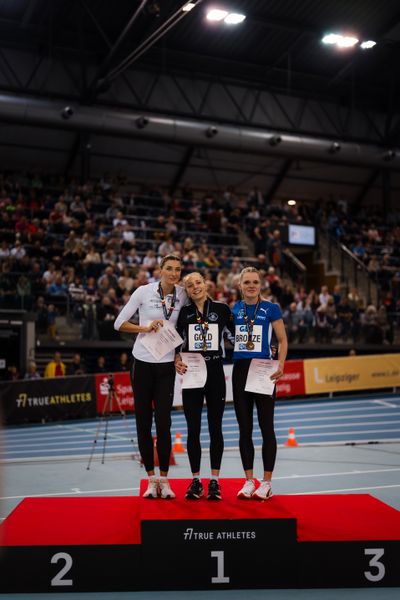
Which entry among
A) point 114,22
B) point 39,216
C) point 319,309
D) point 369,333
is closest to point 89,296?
point 39,216

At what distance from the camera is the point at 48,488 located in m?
8.05

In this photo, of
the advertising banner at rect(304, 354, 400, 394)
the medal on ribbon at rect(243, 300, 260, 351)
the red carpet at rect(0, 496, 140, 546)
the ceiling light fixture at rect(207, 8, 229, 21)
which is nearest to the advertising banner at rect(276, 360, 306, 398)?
the advertising banner at rect(304, 354, 400, 394)

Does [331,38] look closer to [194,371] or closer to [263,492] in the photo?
[194,371]

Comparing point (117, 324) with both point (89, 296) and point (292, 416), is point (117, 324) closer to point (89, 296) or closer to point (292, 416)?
point (292, 416)

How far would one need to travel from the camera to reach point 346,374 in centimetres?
1889

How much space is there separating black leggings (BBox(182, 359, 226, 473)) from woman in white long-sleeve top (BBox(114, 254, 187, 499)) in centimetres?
16

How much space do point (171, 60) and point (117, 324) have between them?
23.0m

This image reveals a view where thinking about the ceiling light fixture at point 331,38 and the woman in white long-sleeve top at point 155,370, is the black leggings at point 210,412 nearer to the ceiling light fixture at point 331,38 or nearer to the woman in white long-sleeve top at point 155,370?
the woman in white long-sleeve top at point 155,370

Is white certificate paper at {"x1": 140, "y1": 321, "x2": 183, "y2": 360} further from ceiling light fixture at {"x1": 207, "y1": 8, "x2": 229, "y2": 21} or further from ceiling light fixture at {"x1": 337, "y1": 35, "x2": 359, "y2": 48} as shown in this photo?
ceiling light fixture at {"x1": 337, "y1": 35, "x2": 359, "y2": 48}

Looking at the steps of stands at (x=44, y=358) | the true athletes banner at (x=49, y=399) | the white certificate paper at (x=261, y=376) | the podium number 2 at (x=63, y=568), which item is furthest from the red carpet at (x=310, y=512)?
the steps of stands at (x=44, y=358)

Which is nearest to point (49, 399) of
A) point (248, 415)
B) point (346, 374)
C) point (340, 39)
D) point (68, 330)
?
point (68, 330)

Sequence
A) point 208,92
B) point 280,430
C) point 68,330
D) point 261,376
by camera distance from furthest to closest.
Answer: point 208,92, point 68,330, point 280,430, point 261,376

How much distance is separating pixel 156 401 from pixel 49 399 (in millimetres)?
12461

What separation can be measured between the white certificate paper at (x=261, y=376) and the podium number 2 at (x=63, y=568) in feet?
5.81
